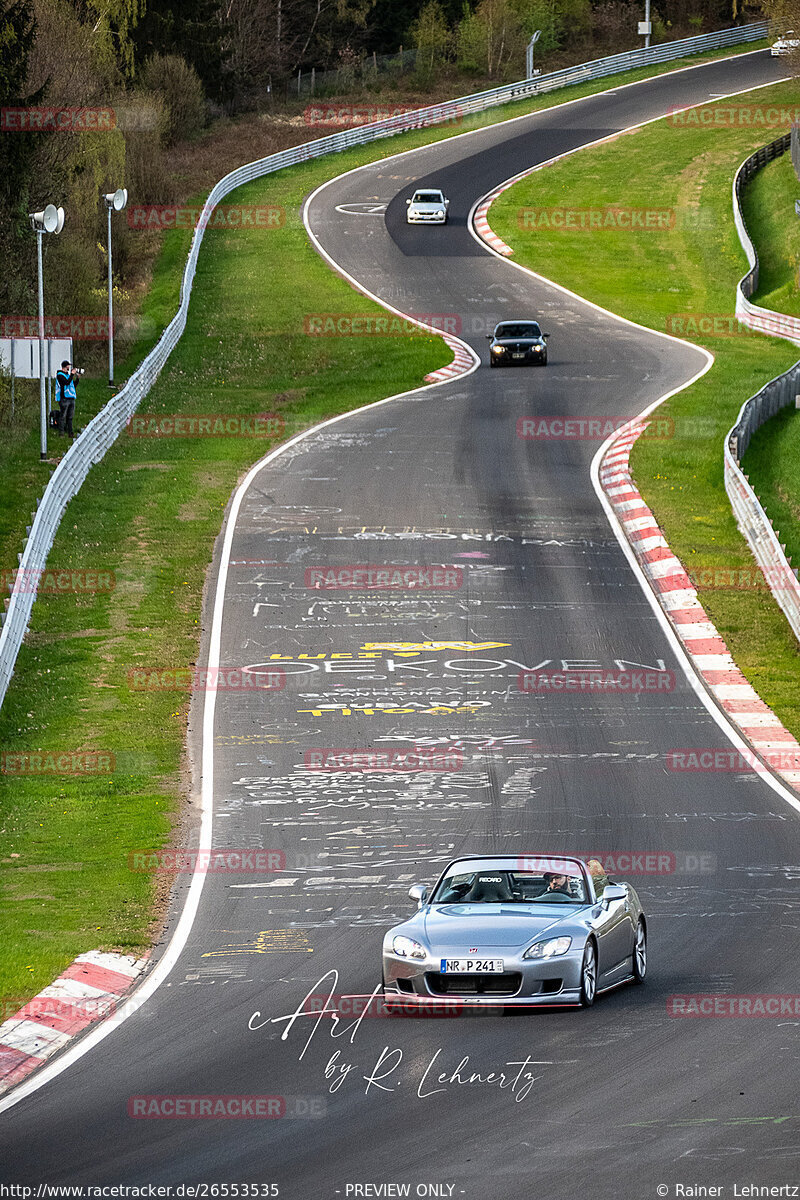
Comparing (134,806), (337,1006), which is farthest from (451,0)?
(337,1006)

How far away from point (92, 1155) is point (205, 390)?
37.7 m

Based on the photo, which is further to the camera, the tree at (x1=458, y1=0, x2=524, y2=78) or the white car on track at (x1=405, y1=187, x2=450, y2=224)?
the tree at (x1=458, y1=0, x2=524, y2=78)

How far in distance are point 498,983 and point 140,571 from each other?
19488mm

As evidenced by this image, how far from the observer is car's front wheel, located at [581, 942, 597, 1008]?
40.0 ft

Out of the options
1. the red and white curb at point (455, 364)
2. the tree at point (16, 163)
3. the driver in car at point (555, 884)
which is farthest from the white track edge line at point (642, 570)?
the tree at point (16, 163)

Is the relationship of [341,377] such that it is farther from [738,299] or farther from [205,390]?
[738,299]

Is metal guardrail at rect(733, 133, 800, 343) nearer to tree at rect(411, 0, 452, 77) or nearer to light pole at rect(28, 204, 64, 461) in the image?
tree at rect(411, 0, 452, 77)

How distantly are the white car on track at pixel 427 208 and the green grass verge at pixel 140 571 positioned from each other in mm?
4848

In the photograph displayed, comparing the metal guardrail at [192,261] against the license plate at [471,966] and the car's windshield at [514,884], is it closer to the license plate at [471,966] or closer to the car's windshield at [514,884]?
the car's windshield at [514,884]

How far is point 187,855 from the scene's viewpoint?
699 inches

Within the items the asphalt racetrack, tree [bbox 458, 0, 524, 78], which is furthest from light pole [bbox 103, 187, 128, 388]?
tree [bbox 458, 0, 524, 78]

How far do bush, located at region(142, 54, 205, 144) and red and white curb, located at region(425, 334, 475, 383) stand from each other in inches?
1085

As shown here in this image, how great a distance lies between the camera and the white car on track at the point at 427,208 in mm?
67812

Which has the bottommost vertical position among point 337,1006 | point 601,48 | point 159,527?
point 159,527
